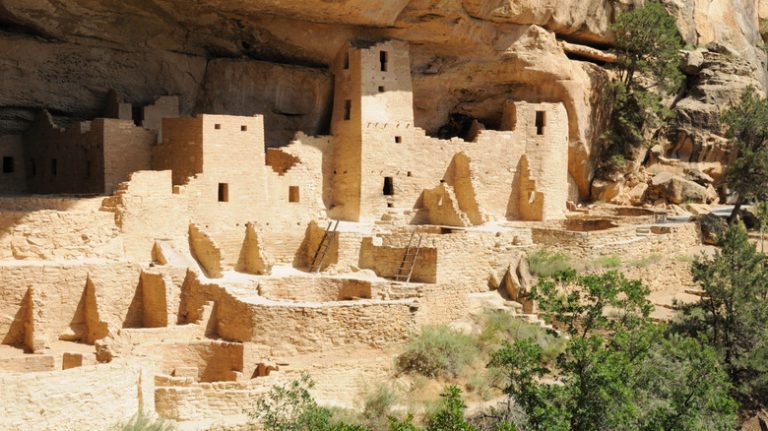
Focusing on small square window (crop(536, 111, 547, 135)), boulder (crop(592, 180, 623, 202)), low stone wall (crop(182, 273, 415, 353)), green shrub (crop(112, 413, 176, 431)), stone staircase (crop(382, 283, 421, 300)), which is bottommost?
green shrub (crop(112, 413, 176, 431))

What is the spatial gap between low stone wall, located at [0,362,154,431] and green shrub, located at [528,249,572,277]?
8.82 metres

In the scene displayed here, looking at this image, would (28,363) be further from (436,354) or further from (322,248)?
(322,248)

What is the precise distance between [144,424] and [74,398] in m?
1.02

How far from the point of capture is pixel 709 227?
25781 mm

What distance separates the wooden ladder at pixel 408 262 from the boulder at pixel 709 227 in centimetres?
889

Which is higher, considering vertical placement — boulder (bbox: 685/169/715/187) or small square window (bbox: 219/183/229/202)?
boulder (bbox: 685/169/715/187)

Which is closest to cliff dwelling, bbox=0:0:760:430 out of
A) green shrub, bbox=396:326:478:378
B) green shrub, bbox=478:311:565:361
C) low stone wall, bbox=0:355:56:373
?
low stone wall, bbox=0:355:56:373

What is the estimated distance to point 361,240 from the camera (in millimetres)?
20969

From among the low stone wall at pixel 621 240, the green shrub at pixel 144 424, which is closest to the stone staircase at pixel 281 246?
the low stone wall at pixel 621 240

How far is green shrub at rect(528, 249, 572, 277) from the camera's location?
20.8 meters

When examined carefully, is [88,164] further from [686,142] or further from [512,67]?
[686,142]

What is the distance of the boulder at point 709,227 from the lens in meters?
25.6

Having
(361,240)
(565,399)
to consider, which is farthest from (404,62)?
(565,399)

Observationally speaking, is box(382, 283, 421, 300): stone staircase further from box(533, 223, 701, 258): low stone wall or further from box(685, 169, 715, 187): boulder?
box(685, 169, 715, 187): boulder
